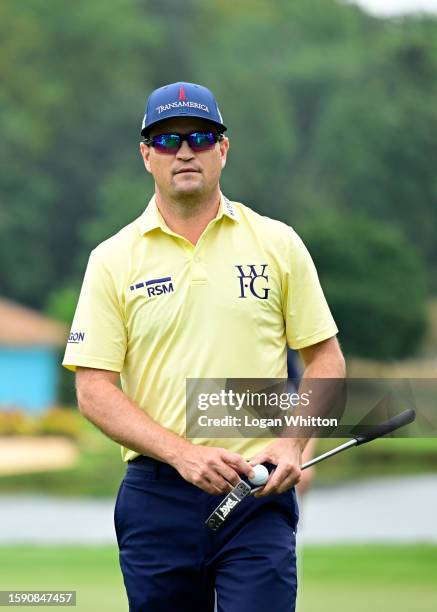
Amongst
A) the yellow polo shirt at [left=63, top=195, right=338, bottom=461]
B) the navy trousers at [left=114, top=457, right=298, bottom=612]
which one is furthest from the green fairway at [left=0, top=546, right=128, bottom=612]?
the yellow polo shirt at [left=63, top=195, right=338, bottom=461]

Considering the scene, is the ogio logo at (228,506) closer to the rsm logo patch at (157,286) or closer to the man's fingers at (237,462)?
the man's fingers at (237,462)

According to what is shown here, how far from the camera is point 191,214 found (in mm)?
4047

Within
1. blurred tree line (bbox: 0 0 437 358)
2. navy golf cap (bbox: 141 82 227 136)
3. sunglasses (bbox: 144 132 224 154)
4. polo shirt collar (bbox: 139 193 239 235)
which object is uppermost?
blurred tree line (bbox: 0 0 437 358)

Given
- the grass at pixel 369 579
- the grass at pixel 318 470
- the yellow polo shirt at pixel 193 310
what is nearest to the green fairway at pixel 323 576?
the grass at pixel 369 579

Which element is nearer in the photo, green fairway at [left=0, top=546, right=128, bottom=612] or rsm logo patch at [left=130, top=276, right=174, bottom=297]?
rsm logo patch at [left=130, top=276, right=174, bottom=297]

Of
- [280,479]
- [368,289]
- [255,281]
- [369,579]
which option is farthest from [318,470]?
[368,289]

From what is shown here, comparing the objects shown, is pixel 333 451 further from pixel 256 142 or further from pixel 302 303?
pixel 256 142

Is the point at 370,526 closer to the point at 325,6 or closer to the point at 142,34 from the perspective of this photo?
the point at 142,34

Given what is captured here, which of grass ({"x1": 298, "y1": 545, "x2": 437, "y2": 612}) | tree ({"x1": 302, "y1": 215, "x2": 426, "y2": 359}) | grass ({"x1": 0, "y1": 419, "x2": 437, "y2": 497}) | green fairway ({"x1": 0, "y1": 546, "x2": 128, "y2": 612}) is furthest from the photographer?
tree ({"x1": 302, "y1": 215, "x2": 426, "y2": 359})

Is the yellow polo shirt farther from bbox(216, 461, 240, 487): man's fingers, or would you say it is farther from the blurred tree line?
the blurred tree line

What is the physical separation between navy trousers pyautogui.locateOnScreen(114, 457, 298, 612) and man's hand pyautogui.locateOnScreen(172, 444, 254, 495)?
0.10 metres

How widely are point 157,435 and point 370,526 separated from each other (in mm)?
13714

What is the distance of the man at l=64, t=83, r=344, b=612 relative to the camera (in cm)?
385

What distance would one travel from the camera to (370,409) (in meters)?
4.03
